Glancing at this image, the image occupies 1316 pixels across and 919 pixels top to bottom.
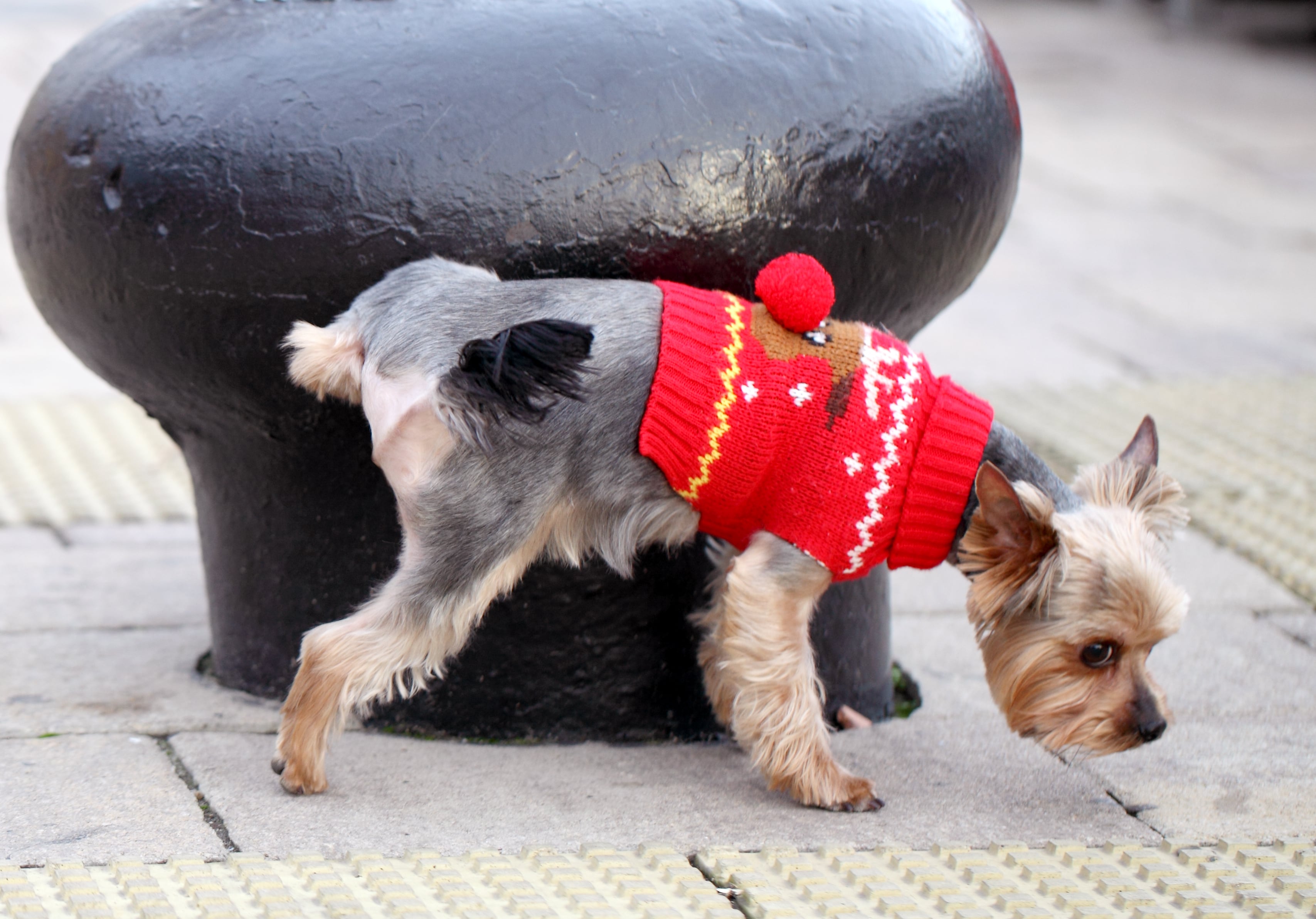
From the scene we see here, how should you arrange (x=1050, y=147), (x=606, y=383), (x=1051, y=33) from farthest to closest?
1. (x=1051, y=33)
2. (x=1050, y=147)
3. (x=606, y=383)

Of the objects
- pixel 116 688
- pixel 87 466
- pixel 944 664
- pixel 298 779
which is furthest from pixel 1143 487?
pixel 87 466

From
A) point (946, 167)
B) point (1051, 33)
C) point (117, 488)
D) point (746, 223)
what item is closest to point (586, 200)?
point (746, 223)

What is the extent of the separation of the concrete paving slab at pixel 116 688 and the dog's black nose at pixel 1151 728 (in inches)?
75.8

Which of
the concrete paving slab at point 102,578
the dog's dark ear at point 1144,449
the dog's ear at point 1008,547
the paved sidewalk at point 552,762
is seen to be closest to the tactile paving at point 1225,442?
the paved sidewalk at point 552,762

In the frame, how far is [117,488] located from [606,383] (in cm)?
328

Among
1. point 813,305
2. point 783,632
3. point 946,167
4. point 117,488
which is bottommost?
point 117,488

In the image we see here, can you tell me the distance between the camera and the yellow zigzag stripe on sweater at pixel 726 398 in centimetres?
285

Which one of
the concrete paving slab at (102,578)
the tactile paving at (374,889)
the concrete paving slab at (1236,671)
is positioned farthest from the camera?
the concrete paving slab at (102,578)

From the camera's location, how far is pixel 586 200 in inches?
116

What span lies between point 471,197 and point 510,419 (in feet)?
1.52

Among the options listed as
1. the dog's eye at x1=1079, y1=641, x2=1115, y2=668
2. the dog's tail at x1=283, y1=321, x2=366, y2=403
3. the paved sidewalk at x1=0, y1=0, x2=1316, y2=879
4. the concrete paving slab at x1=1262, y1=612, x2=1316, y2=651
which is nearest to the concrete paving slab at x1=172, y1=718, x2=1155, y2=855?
the paved sidewalk at x1=0, y1=0, x2=1316, y2=879

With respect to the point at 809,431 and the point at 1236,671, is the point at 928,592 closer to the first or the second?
the point at 1236,671

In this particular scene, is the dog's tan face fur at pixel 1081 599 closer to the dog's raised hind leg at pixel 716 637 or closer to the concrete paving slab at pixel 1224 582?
the dog's raised hind leg at pixel 716 637

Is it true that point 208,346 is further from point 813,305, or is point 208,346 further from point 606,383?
point 813,305
